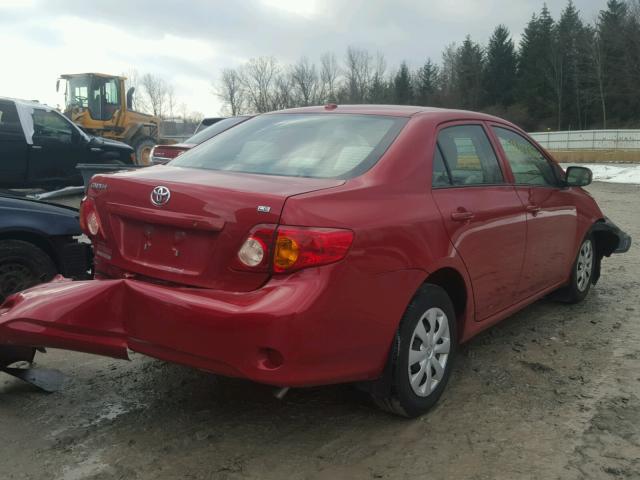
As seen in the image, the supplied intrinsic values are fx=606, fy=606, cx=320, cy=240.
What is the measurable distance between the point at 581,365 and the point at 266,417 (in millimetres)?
2116

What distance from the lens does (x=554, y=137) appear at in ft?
122

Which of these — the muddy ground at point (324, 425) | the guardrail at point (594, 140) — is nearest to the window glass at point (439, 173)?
the muddy ground at point (324, 425)

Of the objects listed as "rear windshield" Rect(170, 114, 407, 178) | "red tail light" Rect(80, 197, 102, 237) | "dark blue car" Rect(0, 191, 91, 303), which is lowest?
"dark blue car" Rect(0, 191, 91, 303)

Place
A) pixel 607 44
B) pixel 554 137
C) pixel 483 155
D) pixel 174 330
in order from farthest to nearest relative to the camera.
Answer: pixel 607 44
pixel 554 137
pixel 483 155
pixel 174 330

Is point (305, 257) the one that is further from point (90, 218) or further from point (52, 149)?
point (52, 149)

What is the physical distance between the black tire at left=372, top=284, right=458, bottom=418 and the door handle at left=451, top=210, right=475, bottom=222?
15.4 inches

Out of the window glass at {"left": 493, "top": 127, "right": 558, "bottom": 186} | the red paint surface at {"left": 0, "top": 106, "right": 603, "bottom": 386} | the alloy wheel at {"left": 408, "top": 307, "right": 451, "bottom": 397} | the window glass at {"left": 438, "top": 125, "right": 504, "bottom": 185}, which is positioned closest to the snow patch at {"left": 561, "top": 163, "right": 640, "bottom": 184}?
the window glass at {"left": 493, "top": 127, "right": 558, "bottom": 186}

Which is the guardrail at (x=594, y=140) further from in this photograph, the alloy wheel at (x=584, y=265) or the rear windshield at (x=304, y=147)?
the rear windshield at (x=304, y=147)

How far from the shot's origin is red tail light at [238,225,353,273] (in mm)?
2521

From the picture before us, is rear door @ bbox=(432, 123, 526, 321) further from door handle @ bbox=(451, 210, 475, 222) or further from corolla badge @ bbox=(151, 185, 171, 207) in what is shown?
corolla badge @ bbox=(151, 185, 171, 207)

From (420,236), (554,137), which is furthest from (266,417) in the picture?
(554,137)

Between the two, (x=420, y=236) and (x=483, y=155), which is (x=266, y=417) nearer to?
(x=420, y=236)

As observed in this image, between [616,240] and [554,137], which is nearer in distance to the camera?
[616,240]

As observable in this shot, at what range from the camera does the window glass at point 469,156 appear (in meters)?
3.47
